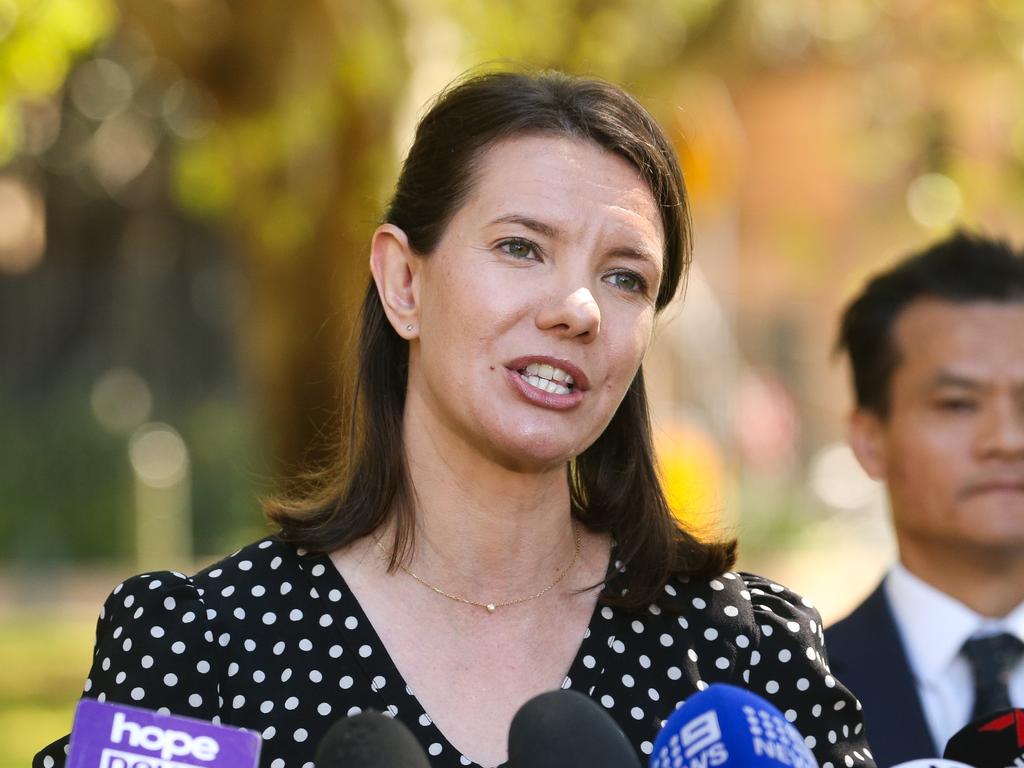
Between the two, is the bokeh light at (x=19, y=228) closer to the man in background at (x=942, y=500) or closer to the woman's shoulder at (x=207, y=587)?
the man in background at (x=942, y=500)

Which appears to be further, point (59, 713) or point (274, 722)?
point (59, 713)

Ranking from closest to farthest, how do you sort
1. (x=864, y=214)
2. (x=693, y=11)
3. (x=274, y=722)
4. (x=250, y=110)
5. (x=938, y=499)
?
1. (x=274, y=722)
2. (x=938, y=499)
3. (x=250, y=110)
4. (x=693, y=11)
5. (x=864, y=214)

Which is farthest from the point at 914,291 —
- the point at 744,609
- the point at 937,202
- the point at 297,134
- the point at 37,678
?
the point at 37,678

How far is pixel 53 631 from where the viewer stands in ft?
40.4

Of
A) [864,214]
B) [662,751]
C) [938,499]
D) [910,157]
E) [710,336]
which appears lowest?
[662,751]

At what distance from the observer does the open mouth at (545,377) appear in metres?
2.69

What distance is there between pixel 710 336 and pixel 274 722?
55.7 ft

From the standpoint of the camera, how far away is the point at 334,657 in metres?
2.73

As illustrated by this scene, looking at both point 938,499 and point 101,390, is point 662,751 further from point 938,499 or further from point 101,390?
point 101,390

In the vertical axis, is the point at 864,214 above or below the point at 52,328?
above

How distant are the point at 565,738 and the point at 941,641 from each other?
84.3 inches

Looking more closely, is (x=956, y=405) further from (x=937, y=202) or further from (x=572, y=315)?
(x=937, y=202)

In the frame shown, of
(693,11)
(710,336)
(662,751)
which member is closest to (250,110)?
(693,11)

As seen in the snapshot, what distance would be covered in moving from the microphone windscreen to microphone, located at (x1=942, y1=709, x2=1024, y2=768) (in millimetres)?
717
